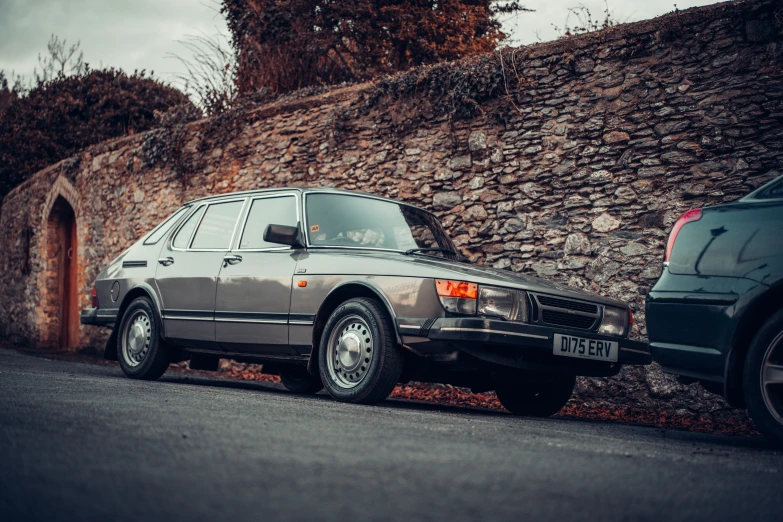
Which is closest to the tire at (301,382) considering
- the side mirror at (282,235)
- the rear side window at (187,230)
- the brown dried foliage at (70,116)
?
the rear side window at (187,230)

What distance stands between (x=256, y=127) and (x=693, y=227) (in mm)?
7993

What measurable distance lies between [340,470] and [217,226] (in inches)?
187

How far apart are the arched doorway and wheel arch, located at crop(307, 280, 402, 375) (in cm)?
1150

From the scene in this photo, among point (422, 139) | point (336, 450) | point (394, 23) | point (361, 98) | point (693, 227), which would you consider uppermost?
point (394, 23)

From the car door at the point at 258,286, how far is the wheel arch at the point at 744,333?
3065 millimetres

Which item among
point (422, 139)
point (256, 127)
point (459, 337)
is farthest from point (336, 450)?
point (256, 127)

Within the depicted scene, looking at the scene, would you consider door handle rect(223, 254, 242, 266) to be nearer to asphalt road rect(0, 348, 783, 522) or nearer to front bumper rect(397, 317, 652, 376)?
front bumper rect(397, 317, 652, 376)

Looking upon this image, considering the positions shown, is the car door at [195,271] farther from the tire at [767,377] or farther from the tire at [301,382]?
the tire at [767,377]

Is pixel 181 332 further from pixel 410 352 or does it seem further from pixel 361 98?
pixel 361 98

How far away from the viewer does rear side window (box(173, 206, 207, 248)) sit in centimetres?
738

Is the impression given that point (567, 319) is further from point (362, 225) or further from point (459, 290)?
point (362, 225)

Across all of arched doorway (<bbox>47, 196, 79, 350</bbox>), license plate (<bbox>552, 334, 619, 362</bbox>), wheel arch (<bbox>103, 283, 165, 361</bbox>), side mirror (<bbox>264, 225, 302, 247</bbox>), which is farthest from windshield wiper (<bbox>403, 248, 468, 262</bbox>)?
arched doorway (<bbox>47, 196, 79, 350</bbox>)

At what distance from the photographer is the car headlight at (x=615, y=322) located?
5688 millimetres

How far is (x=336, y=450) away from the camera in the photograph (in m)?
3.07
